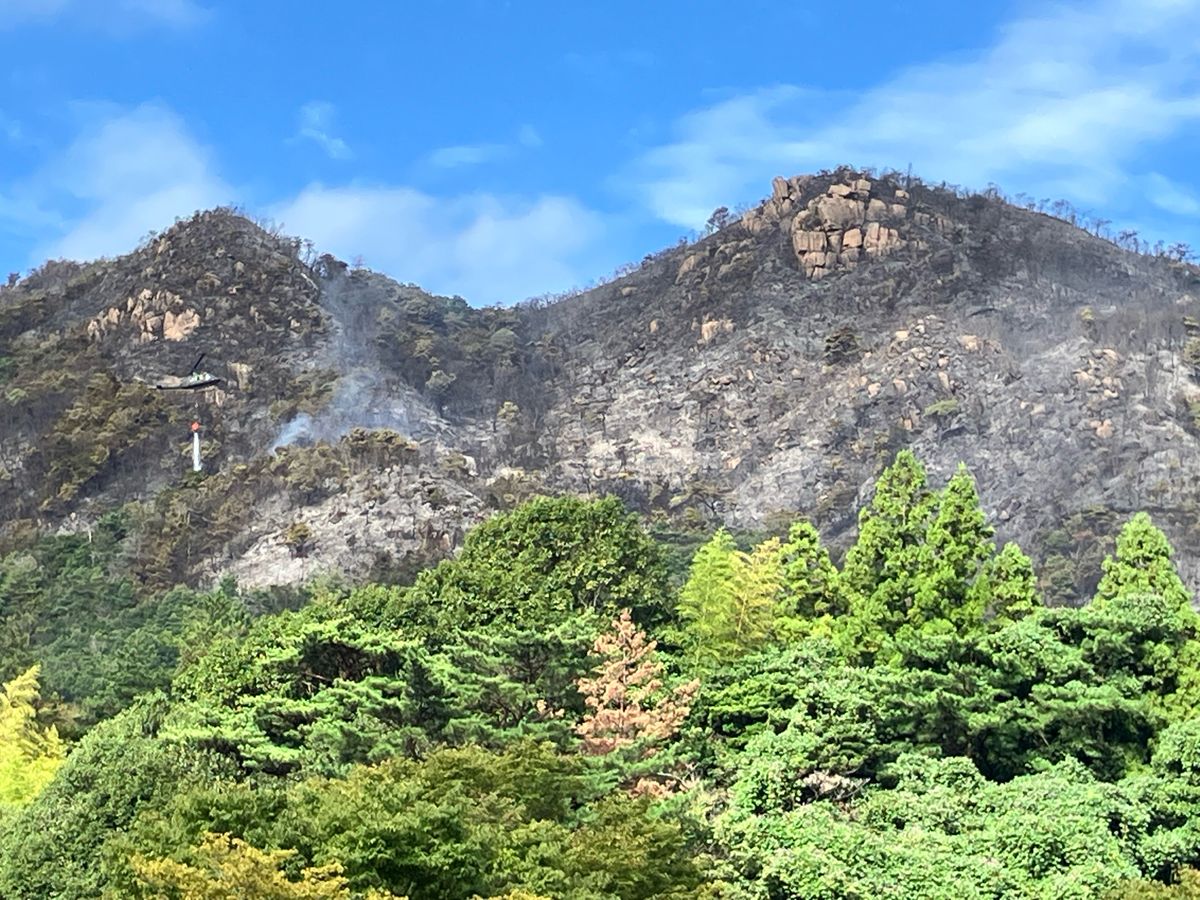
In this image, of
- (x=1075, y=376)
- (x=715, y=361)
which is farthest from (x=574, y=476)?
(x=1075, y=376)

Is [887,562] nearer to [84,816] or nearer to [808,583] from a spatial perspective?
[808,583]

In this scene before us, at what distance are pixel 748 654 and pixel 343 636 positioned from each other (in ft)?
34.9

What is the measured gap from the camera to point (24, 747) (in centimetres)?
5028

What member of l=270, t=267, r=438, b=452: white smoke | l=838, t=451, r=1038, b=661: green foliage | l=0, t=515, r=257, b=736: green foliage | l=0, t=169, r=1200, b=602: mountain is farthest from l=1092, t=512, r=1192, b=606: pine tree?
l=270, t=267, r=438, b=452: white smoke

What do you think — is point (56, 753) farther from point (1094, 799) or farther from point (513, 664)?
point (1094, 799)

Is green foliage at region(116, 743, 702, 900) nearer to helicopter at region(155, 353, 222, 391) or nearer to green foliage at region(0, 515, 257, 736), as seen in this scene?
green foliage at region(0, 515, 257, 736)

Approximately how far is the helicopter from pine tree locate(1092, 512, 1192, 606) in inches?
3340

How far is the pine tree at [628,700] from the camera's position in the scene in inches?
1324

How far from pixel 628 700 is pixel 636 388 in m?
86.5

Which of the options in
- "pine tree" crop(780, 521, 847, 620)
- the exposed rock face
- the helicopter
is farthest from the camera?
the exposed rock face

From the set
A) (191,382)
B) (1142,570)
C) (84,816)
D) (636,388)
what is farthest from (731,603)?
(191,382)

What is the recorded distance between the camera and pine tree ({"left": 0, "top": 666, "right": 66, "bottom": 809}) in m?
44.6

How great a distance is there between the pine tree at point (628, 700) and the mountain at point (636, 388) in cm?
4552

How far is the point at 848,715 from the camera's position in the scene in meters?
34.0
